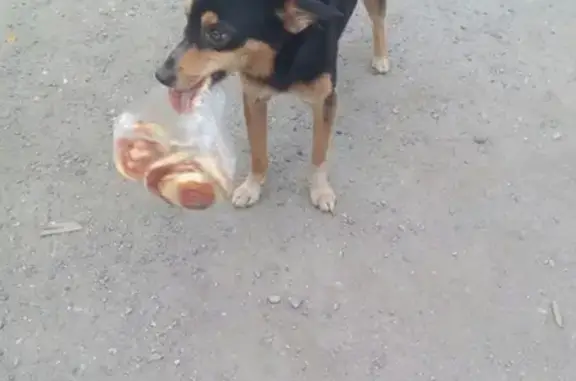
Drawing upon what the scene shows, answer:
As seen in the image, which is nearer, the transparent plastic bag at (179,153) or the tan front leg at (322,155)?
the transparent plastic bag at (179,153)

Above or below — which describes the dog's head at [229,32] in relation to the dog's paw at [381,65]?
above

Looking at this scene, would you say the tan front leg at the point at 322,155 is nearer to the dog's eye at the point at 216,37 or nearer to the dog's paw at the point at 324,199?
the dog's paw at the point at 324,199

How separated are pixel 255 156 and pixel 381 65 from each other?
803 mm

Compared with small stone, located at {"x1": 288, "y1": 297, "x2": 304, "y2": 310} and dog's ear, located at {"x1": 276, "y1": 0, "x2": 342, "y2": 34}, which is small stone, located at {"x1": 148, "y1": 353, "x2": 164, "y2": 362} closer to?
small stone, located at {"x1": 288, "y1": 297, "x2": 304, "y2": 310}

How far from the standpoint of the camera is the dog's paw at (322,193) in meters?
2.79

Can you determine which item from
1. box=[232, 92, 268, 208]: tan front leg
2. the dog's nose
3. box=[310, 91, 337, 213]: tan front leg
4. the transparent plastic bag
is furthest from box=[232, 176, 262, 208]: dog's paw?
the dog's nose

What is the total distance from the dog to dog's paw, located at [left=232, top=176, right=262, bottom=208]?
89 mm

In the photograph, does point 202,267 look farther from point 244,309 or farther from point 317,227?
point 317,227

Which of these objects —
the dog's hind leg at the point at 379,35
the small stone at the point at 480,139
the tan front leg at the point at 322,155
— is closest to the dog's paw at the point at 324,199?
the tan front leg at the point at 322,155

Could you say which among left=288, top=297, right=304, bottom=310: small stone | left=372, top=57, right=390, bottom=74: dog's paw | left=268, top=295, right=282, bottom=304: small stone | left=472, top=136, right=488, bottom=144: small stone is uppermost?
left=372, top=57, right=390, bottom=74: dog's paw

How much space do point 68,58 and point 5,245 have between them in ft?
3.34

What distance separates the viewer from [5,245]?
269cm

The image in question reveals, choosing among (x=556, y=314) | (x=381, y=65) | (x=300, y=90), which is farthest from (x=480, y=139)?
(x=300, y=90)

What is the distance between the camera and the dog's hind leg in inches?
124
